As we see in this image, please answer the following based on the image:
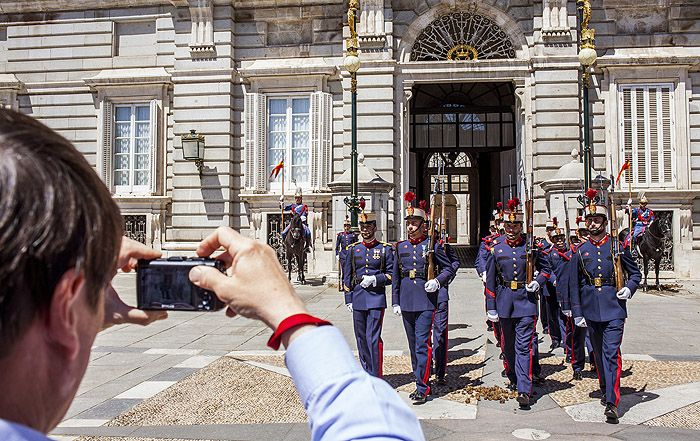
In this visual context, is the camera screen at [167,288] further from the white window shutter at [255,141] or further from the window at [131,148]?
the window at [131,148]

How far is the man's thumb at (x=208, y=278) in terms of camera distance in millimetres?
1190

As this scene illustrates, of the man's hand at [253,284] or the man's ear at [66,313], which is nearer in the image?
the man's ear at [66,313]

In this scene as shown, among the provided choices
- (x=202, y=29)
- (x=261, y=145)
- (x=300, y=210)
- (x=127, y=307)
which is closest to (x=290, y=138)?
(x=261, y=145)

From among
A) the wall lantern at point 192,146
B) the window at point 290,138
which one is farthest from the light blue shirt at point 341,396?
the window at point 290,138

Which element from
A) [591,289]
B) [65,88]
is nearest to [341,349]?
[591,289]

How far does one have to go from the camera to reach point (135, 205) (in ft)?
65.0

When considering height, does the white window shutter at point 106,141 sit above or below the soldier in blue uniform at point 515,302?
above

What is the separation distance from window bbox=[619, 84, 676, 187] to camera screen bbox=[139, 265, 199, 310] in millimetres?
18751

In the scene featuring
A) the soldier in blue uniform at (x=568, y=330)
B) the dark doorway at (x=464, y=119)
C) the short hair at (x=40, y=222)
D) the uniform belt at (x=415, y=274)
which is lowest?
the soldier in blue uniform at (x=568, y=330)

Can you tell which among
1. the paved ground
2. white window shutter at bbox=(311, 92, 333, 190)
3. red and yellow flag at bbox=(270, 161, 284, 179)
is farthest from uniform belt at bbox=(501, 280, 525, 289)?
white window shutter at bbox=(311, 92, 333, 190)

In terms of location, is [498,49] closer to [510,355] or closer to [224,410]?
[510,355]

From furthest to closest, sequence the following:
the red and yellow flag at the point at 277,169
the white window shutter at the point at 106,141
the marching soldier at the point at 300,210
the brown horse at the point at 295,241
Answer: the white window shutter at the point at 106,141 → the red and yellow flag at the point at 277,169 → the marching soldier at the point at 300,210 → the brown horse at the point at 295,241

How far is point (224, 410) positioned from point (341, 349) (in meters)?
5.43

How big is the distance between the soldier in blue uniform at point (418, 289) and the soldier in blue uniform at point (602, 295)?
152 centimetres
